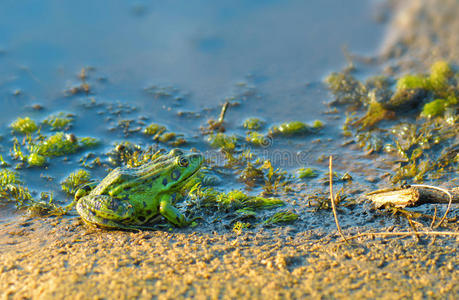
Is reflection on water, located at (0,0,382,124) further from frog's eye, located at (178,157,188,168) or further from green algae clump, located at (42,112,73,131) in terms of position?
frog's eye, located at (178,157,188,168)

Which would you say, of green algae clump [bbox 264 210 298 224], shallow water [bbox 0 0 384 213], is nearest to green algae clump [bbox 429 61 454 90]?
shallow water [bbox 0 0 384 213]

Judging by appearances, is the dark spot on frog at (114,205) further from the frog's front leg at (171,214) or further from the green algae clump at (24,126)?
the green algae clump at (24,126)

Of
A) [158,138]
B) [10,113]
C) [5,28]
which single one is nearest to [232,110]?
[158,138]

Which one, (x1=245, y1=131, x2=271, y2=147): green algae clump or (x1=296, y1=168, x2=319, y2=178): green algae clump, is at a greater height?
(x1=245, y1=131, x2=271, y2=147): green algae clump

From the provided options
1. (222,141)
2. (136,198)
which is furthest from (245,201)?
(222,141)

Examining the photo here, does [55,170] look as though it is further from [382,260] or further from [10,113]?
[382,260]

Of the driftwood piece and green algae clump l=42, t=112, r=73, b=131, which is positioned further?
green algae clump l=42, t=112, r=73, b=131

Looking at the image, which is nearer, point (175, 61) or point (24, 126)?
point (24, 126)

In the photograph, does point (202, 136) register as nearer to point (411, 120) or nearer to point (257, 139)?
point (257, 139)
